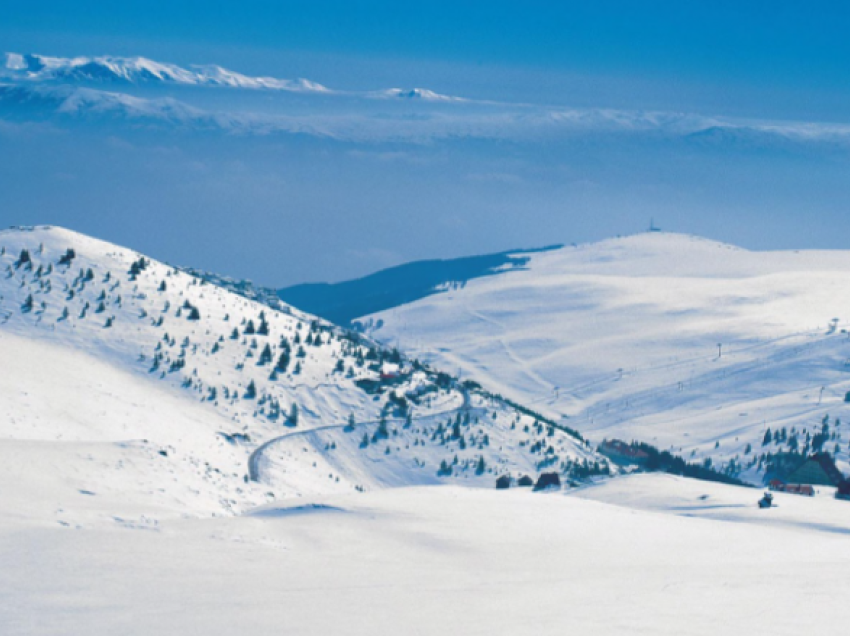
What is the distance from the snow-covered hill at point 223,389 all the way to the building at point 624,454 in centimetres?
1747

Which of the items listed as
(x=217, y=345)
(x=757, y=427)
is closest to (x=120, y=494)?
(x=217, y=345)

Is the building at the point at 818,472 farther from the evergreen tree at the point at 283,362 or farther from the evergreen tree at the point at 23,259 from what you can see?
the evergreen tree at the point at 23,259

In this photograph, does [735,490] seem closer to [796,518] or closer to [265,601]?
[796,518]

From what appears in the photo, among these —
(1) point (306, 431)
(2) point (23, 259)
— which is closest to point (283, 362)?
(1) point (306, 431)

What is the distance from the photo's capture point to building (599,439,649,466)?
5620 inches

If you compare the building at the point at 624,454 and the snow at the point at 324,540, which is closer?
the snow at the point at 324,540

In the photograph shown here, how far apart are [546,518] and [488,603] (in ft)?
67.6

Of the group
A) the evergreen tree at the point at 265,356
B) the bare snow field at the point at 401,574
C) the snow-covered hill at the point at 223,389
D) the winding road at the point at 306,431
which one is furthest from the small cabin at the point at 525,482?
the bare snow field at the point at 401,574

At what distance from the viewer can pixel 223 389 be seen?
10938 cm

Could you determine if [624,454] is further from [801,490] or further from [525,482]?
[801,490]

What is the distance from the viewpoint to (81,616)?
24.8m

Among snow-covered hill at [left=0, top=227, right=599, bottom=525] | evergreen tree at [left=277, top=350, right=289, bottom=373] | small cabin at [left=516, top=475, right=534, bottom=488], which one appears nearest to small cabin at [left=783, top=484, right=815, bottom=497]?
small cabin at [left=516, top=475, right=534, bottom=488]

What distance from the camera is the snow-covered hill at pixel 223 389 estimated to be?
287 ft

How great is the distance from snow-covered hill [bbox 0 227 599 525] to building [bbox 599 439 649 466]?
17.5 m
